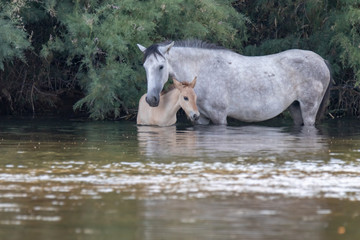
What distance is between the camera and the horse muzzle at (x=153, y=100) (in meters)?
14.6

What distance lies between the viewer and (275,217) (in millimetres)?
6344

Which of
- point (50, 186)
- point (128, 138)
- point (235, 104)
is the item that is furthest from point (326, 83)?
point (50, 186)

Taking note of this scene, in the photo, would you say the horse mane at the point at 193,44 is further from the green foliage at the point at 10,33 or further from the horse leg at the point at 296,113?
Answer: the green foliage at the point at 10,33

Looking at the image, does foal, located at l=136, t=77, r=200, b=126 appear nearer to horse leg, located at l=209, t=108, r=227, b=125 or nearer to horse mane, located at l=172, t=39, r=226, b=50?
horse leg, located at l=209, t=108, r=227, b=125

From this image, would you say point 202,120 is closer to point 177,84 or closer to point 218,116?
point 218,116

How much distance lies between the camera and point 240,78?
51.1ft

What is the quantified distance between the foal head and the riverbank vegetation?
69.4 inches

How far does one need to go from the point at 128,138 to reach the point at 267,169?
172 inches

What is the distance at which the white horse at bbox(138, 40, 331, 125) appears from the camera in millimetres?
15070

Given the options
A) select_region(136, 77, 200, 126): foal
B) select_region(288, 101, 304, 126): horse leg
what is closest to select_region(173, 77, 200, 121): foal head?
select_region(136, 77, 200, 126): foal

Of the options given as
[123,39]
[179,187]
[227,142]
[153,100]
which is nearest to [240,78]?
[153,100]

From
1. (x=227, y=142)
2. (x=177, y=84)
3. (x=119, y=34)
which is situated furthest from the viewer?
(x=119, y=34)

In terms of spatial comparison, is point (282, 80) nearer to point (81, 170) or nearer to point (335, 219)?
point (81, 170)

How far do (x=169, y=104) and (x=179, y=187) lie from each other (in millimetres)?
7980
